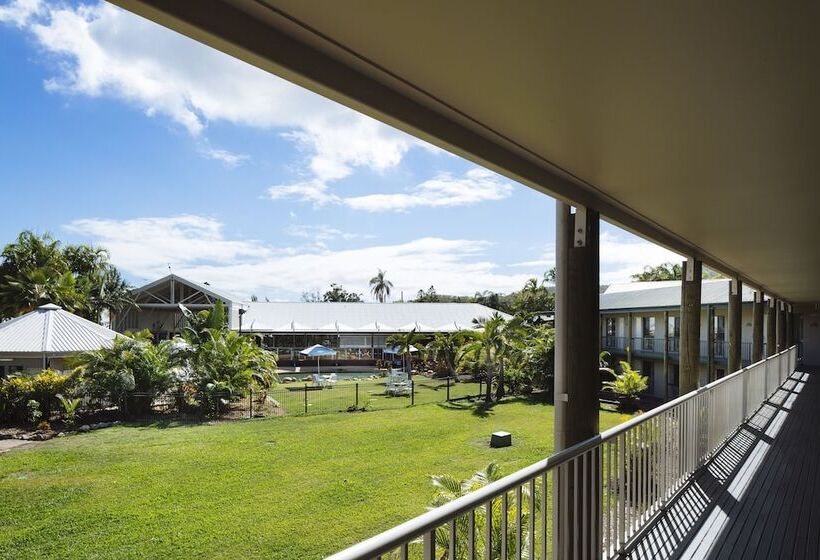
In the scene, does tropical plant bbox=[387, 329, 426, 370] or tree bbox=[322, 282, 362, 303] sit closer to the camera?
tropical plant bbox=[387, 329, 426, 370]

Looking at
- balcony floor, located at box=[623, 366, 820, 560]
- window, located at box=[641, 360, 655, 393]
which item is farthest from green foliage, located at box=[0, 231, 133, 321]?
balcony floor, located at box=[623, 366, 820, 560]

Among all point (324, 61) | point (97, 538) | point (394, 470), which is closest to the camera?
point (324, 61)

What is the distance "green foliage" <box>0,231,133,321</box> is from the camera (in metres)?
23.2

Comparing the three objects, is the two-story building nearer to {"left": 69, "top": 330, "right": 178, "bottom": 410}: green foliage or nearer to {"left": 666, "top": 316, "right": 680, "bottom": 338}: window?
{"left": 666, "top": 316, "right": 680, "bottom": 338}: window

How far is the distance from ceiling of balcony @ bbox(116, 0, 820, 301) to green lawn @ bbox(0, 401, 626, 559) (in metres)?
5.21

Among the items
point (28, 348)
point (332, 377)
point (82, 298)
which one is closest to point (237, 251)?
point (82, 298)

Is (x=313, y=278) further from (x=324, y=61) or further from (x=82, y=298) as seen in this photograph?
(x=324, y=61)

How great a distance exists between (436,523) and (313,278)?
3237 inches

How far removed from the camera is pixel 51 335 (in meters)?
14.9

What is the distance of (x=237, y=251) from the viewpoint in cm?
8906

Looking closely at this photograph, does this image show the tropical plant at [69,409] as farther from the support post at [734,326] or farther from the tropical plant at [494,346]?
the support post at [734,326]

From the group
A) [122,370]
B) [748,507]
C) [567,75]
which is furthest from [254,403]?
[567,75]

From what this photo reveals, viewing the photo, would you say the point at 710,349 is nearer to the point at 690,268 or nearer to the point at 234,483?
the point at 690,268

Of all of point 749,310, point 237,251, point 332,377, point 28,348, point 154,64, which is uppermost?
point 237,251
